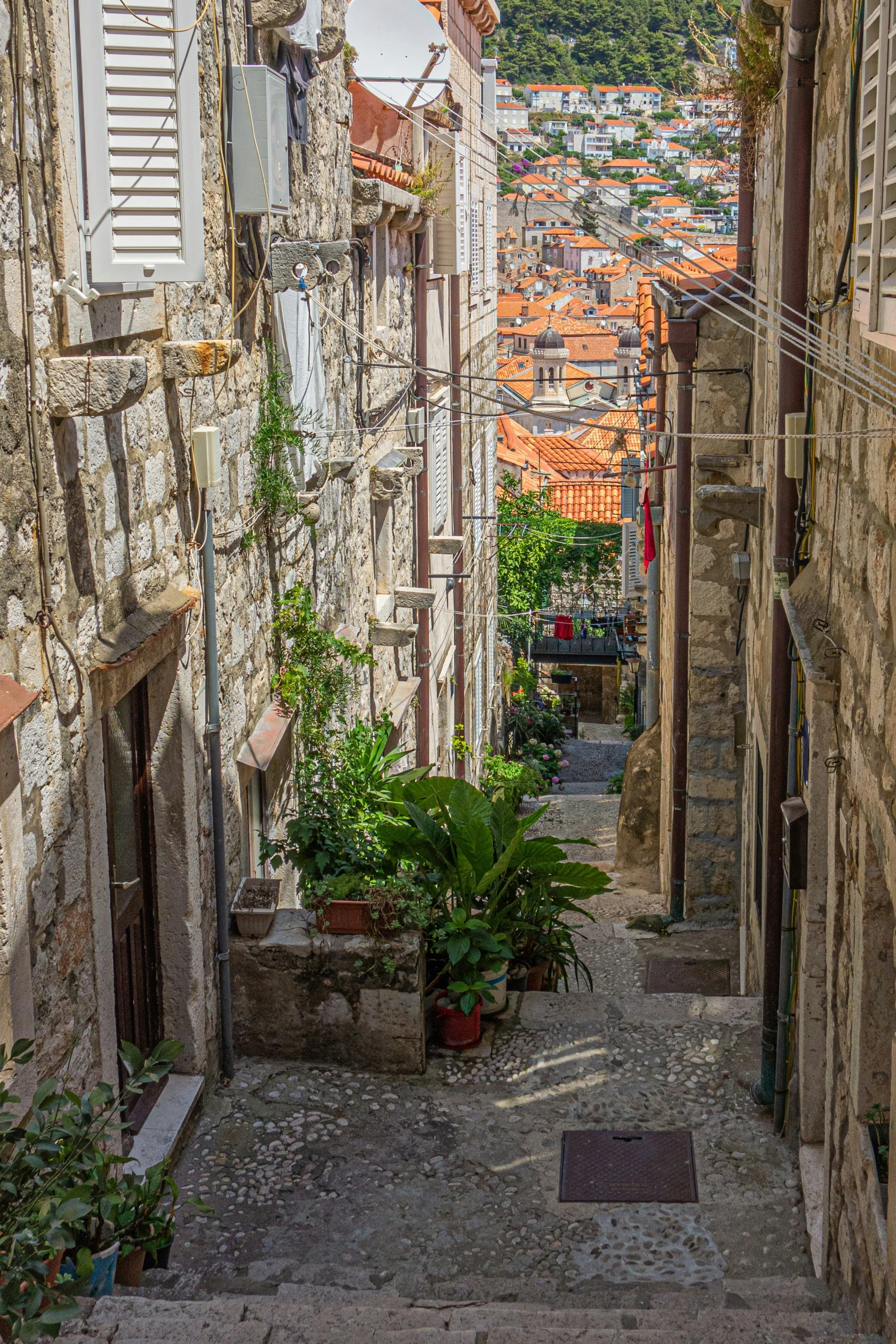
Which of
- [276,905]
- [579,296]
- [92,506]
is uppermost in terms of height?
[579,296]

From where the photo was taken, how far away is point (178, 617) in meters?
5.19

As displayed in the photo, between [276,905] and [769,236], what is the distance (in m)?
4.49

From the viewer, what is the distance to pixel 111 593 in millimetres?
4496

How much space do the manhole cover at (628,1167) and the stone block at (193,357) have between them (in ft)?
11.4

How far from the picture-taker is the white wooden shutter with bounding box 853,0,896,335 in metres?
2.99

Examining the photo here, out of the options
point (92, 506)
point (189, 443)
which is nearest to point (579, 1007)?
point (189, 443)

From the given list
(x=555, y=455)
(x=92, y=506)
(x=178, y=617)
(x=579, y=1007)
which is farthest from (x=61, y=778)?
(x=555, y=455)

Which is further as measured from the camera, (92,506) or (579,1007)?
(579,1007)

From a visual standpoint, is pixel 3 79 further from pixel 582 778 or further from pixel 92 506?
pixel 582 778

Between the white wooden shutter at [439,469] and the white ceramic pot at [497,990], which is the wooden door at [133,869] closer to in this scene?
the white ceramic pot at [497,990]

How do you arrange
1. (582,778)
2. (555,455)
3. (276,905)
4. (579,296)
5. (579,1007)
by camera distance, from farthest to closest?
(579,296) → (555,455) → (582,778) → (579,1007) → (276,905)

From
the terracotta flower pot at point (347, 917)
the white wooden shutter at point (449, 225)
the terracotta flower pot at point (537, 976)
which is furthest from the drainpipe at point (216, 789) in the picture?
the white wooden shutter at point (449, 225)

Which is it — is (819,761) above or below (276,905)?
above

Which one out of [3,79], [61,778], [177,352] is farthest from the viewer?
[177,352]
